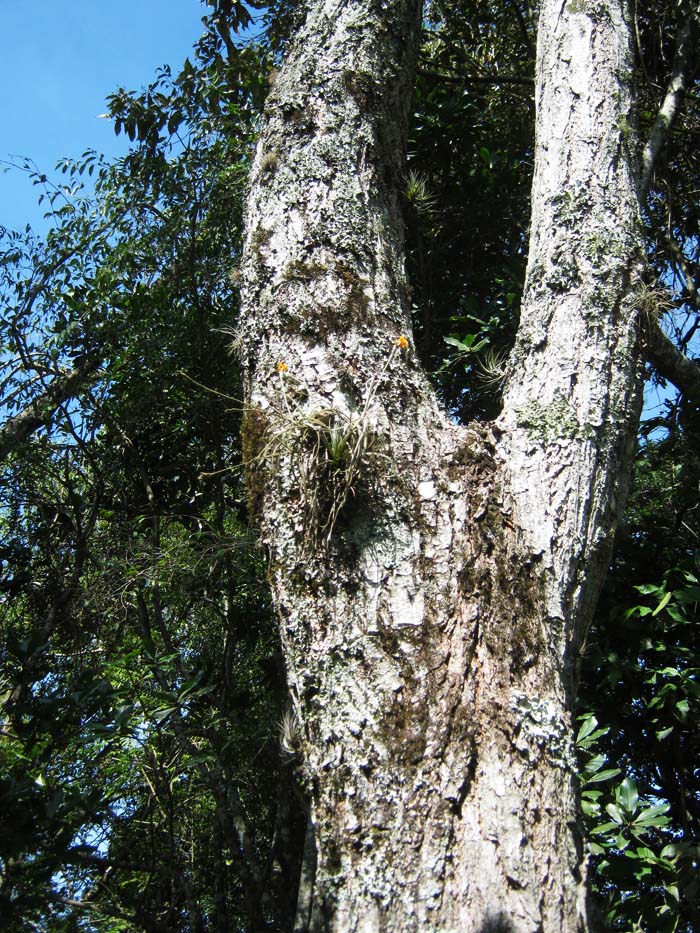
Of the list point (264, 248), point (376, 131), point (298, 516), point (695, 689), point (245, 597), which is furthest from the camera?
point (245, 597)

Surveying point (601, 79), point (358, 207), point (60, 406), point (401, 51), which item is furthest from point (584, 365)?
point (60, 406)

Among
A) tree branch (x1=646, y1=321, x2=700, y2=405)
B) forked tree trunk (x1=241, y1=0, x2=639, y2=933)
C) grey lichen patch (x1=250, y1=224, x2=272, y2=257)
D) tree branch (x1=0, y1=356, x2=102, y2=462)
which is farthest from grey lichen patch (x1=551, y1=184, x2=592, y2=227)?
tree branch (x1=0, y1=356, x2=102, y2=462)

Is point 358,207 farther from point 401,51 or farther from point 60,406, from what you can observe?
point 60,406

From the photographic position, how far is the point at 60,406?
14.7 feet

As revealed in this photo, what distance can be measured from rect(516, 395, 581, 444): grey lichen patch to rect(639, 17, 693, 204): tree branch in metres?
0.82

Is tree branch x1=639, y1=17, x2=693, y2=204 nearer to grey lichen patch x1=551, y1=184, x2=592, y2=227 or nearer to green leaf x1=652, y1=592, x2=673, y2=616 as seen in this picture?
grey lichen patch x1=551, y1=184, x2=592, y2=227

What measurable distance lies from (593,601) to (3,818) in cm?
168

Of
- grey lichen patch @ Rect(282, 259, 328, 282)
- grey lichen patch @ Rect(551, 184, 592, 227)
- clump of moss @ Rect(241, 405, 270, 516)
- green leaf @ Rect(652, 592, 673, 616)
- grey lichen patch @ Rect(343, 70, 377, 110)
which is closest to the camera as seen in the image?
clump of moss @ Rect(241, 405, 270, 516)

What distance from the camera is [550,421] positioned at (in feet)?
5.98

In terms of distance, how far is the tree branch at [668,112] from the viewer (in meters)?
2.46

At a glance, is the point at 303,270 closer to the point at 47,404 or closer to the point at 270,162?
the point at 270,162

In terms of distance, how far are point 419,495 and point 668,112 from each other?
7.41ft

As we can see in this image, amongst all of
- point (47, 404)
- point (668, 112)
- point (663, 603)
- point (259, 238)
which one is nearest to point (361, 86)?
point (259, 238)

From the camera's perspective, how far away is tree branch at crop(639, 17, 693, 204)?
2.46 meters
